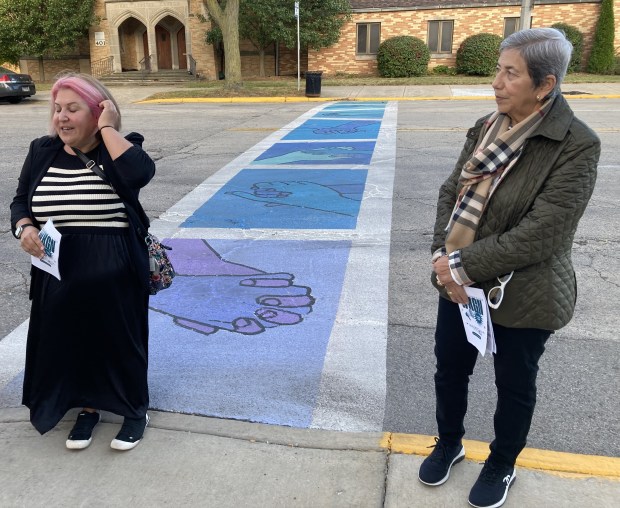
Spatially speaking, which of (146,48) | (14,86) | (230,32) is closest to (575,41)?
(230,32)

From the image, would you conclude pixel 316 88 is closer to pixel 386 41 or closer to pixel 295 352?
pixel 386 41

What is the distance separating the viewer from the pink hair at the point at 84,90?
2559 millimetres

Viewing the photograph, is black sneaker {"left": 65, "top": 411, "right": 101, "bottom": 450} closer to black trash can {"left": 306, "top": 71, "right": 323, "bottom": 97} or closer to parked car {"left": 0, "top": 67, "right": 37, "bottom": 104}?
black trash can {"left": 306, "top": 71, "right": 323, "bottom": 97}

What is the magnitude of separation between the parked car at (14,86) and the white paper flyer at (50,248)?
20.2m

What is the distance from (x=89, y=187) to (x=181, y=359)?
145cm

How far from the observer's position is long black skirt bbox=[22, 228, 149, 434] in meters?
2.77

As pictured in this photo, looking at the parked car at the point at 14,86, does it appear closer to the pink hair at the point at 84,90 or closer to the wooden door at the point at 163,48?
the wooden door at the point at 163,48

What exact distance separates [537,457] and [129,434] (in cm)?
195

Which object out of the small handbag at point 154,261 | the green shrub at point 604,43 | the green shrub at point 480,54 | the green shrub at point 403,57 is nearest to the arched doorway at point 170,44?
the green shrub at point 403,57

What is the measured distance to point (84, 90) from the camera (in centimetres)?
258

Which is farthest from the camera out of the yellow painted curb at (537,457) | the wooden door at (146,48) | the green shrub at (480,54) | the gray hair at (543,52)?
the wooden door at (146,48)

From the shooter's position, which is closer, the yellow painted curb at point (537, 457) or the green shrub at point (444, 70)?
the yellow painted curb at point (537, 457)

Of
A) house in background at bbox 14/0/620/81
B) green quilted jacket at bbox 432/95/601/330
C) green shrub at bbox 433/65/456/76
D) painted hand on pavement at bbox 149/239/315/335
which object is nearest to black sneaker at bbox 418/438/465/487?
green quilted jacket at bbox 432/95/601/330

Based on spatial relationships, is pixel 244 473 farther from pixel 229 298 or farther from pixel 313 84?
pixel 313 84
